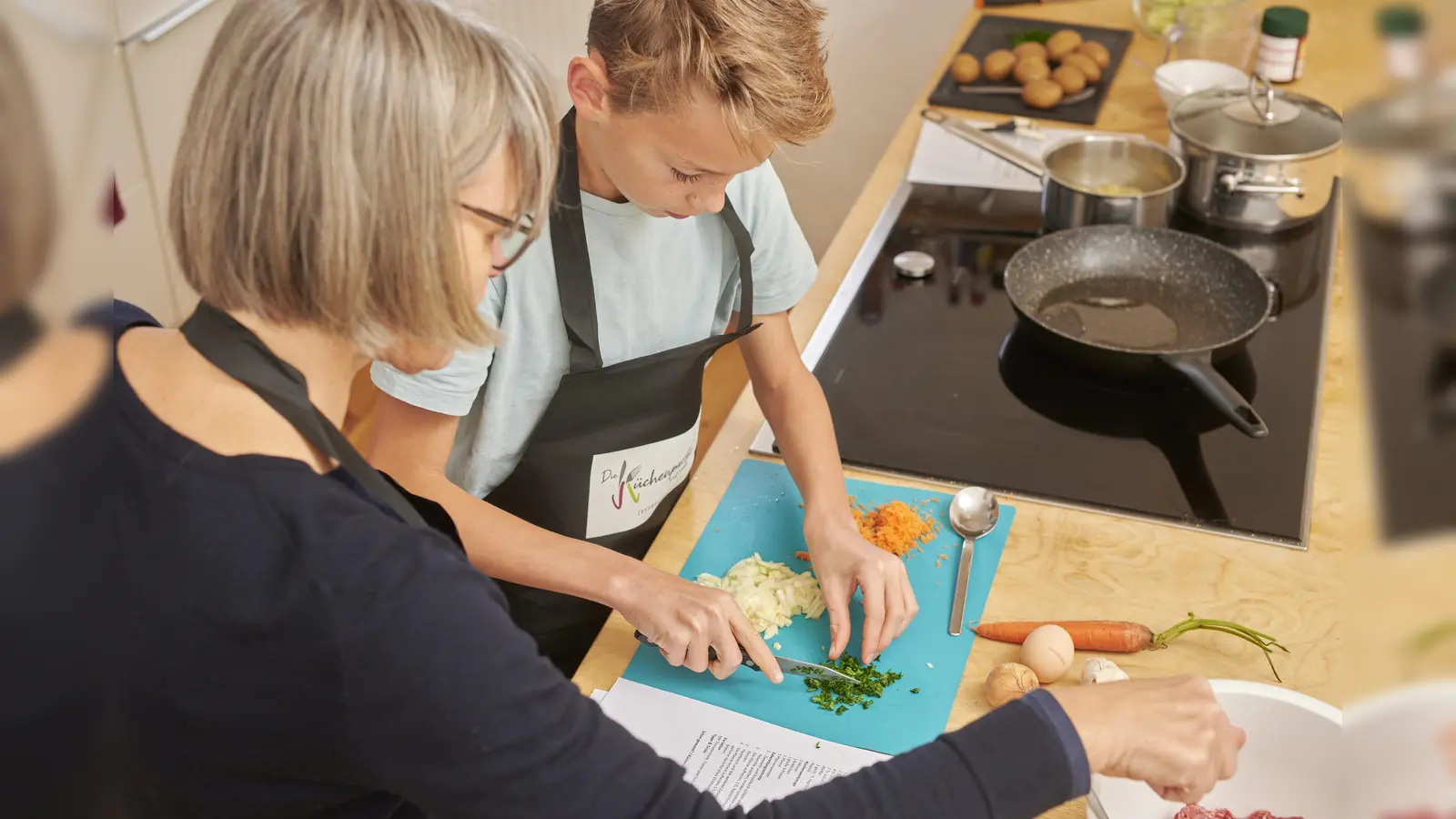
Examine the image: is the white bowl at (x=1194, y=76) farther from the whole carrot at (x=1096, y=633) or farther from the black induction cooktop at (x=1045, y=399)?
the whole carrot at (x=1096, y=633)

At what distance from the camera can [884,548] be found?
1.29 meters

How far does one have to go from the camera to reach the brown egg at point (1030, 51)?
2.32 meters

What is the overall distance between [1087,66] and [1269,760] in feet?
5.40

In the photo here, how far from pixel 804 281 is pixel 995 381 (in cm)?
30

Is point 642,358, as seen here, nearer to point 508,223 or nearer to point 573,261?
point 573,261

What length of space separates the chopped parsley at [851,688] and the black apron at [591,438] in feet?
1.19

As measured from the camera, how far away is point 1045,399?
155 centimetres

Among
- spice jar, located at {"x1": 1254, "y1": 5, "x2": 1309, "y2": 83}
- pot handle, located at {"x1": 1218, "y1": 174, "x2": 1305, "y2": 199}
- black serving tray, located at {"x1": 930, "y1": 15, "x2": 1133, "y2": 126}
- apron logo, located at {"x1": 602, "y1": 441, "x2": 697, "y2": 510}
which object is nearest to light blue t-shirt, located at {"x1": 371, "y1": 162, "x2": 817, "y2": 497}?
apron logo, located at {"x1": 602, "y1": 441, "x2": 697, "y2": 510}

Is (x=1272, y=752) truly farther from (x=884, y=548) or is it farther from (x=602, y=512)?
(x=602, y=512)

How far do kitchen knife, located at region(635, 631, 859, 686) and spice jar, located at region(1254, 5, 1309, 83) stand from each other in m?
1.59

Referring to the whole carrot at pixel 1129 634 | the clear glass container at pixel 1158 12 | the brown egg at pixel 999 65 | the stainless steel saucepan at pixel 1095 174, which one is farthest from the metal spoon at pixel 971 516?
the clear glass container at pixel 1158 12

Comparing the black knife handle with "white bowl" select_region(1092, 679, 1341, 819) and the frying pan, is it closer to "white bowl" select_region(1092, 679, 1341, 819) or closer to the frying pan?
"white bowl" select_region(1092, 679, 1341, 819)

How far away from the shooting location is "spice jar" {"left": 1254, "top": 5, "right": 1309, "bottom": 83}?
2.19 meters

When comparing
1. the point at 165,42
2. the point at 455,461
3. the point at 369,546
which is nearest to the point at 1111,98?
the point at 455,461
